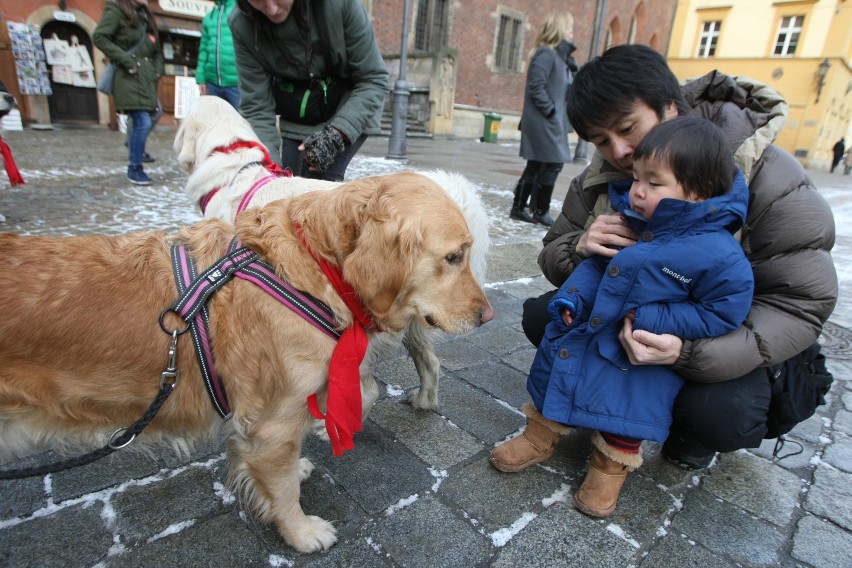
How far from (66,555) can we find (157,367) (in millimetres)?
795

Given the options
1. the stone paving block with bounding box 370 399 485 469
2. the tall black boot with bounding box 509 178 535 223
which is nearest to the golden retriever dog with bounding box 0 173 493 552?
the stone paving block with bounding box 370 399 485 469

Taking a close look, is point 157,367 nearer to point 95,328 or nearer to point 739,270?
point 95,328

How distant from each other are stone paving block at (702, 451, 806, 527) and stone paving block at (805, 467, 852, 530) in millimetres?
56

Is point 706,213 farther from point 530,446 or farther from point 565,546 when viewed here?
point 565,546

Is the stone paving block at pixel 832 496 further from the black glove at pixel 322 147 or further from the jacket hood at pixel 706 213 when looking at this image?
the black glove at pixel 322 147

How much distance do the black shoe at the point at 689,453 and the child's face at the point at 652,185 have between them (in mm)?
1155

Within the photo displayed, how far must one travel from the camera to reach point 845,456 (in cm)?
263

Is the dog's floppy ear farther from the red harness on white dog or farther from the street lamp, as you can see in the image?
the street lamp

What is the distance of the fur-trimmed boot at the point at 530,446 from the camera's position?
7.52 ft

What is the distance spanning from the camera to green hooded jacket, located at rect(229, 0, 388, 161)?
3254 mm

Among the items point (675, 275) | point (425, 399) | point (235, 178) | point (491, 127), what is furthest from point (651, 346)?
point (491, 127)

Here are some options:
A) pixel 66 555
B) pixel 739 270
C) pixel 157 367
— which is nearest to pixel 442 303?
pixel 157 367

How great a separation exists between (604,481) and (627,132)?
1.55 meters

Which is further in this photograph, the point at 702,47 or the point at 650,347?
the point at 702,47
